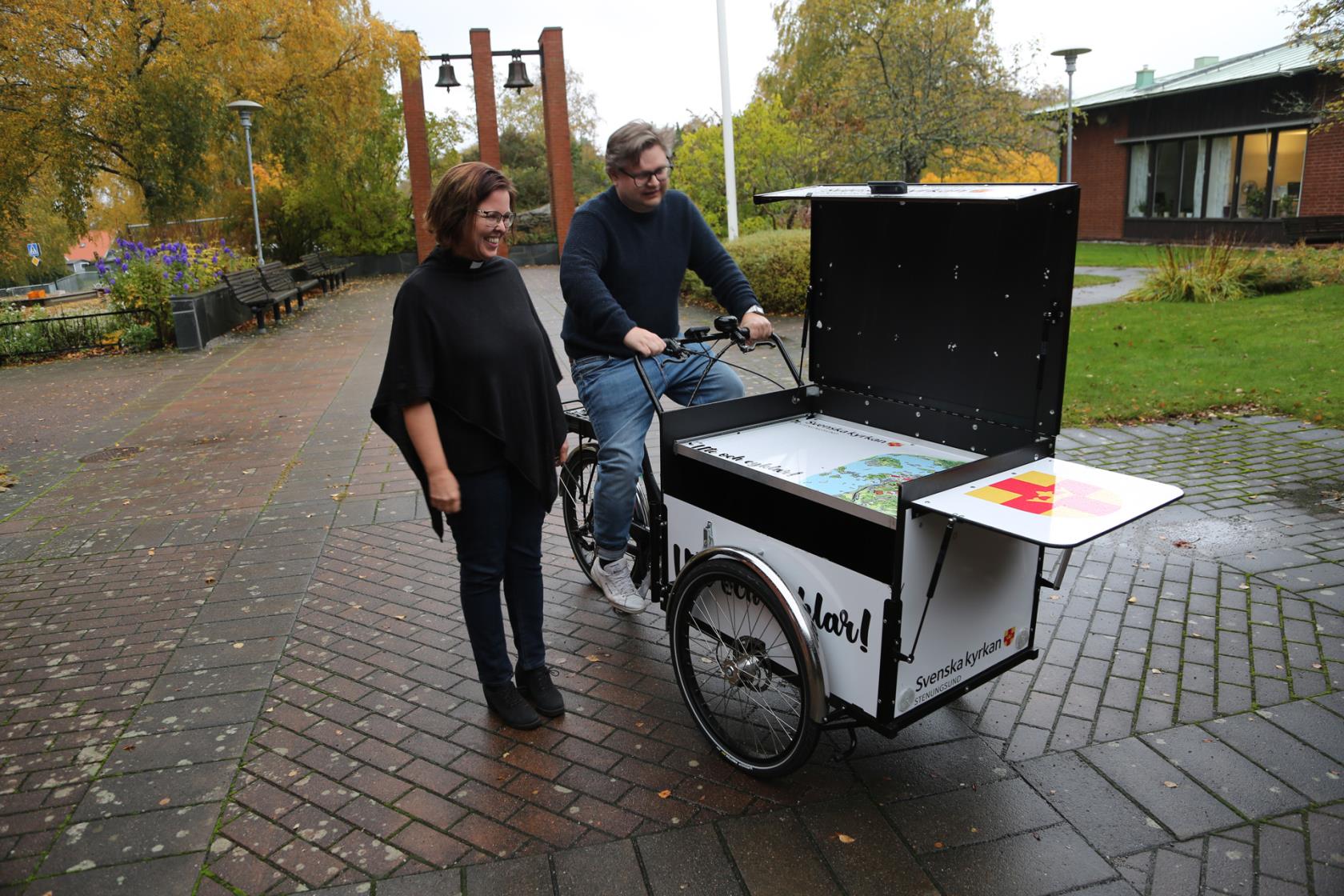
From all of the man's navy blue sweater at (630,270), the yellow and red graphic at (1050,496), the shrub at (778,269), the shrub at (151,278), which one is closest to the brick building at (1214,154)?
the shrub at (778,269)

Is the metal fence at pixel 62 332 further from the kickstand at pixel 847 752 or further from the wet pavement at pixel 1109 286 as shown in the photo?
the kickstand at pixel 847 752

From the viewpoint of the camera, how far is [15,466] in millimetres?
7609

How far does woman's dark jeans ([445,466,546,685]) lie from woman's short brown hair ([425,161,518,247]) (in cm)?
80

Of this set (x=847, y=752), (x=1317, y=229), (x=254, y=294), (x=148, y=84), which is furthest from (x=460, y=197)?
(x=1317, y=229)

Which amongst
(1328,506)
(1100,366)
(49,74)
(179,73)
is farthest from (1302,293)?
(49,74)

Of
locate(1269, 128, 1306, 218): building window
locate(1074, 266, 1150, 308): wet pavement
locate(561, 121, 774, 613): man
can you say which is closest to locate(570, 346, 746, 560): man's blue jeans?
locate(561, 121, 774, 613): man

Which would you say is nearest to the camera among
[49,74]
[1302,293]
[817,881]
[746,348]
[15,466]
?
[817,881]

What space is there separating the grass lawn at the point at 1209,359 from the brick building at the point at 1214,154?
1061 centimetres

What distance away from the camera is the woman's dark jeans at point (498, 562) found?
325cm

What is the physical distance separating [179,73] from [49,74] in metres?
2.33

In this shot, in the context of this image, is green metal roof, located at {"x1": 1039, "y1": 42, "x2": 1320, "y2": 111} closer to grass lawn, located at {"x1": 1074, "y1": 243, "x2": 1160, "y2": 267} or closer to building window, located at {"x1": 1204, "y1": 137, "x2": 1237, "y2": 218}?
building window, located at {"x1": 1204, "y1": 137, "x2": 1237, "y2": 218}

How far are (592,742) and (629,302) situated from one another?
1705 mm

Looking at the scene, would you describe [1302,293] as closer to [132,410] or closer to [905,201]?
[905,201]

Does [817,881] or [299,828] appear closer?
[817,881]
